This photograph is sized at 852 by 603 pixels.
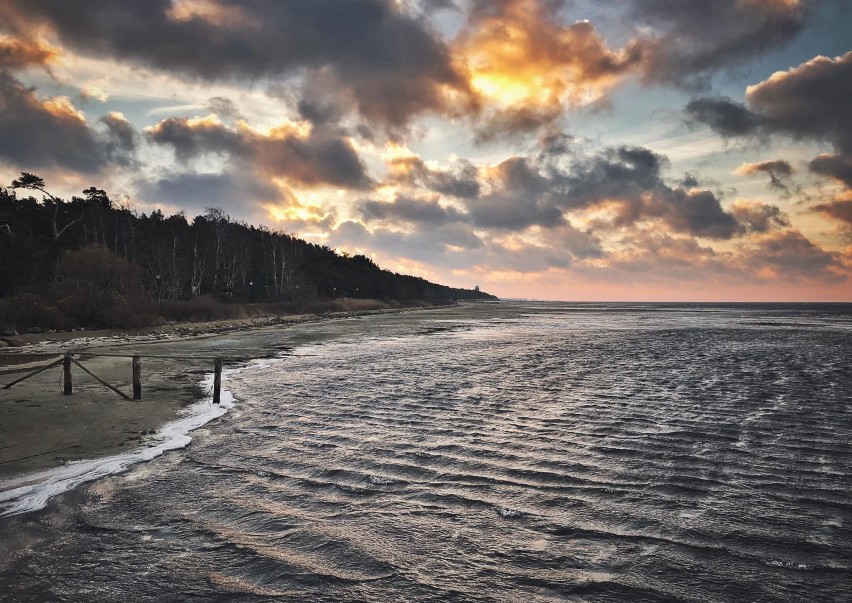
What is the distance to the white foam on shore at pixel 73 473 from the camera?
23.9 ft

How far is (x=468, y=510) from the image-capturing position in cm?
704

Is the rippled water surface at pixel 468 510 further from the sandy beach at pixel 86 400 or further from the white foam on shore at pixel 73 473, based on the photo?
the sandy beach at pixel 86 400

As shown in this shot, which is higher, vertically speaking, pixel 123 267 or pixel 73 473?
pixel 123 267

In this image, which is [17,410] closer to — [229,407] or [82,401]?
[82,401]

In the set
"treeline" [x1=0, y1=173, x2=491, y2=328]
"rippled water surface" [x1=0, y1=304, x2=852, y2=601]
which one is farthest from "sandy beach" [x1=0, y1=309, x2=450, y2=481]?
"treeline" [x1=0, y1=173, x2=491, y2=328]

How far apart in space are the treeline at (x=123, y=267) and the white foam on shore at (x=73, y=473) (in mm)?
29938

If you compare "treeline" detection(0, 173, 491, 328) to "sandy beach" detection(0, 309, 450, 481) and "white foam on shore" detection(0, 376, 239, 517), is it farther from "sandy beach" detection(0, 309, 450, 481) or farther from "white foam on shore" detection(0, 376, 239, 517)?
"white foam on shore" detection(0, 376, 239, 517)

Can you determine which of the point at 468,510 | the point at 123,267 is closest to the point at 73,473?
the point at 468,510

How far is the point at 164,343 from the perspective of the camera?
110ft

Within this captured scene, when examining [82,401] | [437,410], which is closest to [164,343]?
[82,401]

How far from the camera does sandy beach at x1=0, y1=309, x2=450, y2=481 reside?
32.5ft

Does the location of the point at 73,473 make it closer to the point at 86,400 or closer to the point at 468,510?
the point at 86,400

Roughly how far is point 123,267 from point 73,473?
4161cm

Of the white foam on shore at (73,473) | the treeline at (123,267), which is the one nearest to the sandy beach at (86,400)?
the white foam on shore at (73,473)
